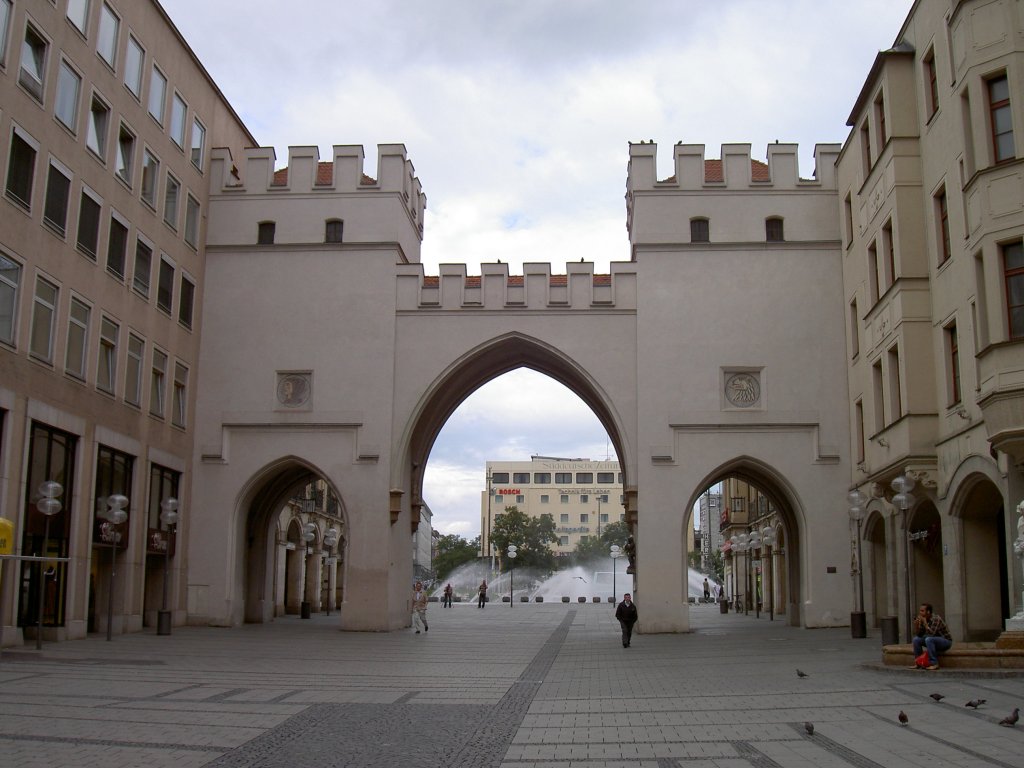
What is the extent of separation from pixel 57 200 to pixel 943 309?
770 inches

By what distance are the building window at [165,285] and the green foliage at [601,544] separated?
273 ft

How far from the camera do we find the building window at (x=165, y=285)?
103 ft

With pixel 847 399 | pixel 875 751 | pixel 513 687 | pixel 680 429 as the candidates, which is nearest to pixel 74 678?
pixel 513 687

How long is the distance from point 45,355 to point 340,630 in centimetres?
1195

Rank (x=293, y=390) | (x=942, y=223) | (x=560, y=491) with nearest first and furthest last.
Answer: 1. (x=942, y=223)
2. (x=293, y=390)
3. (x=560, y=491)

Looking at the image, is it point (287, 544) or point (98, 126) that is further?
point (287, 544)

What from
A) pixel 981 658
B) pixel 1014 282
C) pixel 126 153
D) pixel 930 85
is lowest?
pixel 981 658

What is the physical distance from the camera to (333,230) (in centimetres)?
3459

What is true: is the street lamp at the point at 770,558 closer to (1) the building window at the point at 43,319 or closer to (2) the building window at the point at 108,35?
(1) the building window at the point at 43,319

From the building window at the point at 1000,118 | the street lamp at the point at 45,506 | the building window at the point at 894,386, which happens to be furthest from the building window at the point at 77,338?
the building window at the point at 1000,118

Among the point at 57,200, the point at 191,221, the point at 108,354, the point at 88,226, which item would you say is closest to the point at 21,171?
the point at 57,200

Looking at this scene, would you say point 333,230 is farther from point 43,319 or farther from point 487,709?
point 487,709

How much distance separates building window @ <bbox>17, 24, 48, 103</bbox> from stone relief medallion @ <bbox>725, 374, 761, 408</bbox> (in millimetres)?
19431

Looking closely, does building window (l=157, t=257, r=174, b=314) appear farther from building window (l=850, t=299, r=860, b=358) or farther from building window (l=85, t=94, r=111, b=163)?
building window (l=850, t=299, r=860, b=358)
